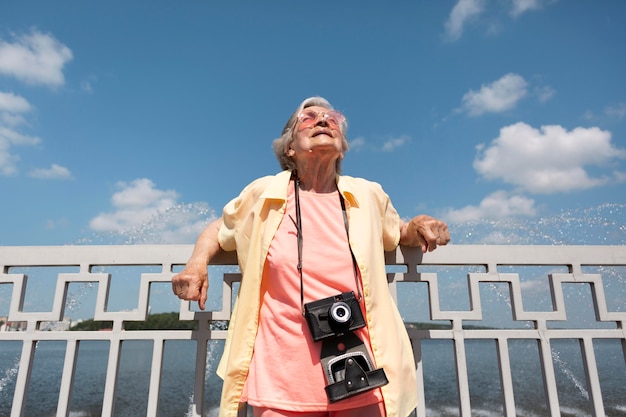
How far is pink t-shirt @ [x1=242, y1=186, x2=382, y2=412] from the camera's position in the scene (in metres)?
1.45

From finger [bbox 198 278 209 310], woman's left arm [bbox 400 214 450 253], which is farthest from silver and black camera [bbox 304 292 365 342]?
woman's left arm [bbox 400 214 450 253]

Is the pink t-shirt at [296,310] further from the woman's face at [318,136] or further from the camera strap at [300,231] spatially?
the woman's face at [318,136]

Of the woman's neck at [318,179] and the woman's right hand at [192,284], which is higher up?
the woman's neck at [318,179]

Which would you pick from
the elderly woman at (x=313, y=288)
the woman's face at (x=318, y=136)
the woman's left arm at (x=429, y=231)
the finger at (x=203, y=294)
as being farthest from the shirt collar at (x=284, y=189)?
the finger at (x=203, y=294)

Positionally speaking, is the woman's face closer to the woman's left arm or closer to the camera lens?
the woman's left arm

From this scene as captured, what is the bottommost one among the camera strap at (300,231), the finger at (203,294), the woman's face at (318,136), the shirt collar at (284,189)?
the finger at (203,294)

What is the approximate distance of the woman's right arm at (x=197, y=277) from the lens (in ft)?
5.60

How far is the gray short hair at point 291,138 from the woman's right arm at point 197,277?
2.02 ft

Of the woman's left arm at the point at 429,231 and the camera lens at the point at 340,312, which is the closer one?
the camera lens at the point at 340,312

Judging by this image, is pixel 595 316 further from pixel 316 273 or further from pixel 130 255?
pixel 130 255

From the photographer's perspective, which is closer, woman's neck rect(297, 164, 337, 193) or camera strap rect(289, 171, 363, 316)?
camera strap rect(289, 171, 363, 316)

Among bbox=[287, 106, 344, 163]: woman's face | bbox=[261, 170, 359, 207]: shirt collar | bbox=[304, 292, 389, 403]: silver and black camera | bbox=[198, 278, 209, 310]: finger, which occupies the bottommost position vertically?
bbox=[304, 292, 389, 403]: silver and black camera

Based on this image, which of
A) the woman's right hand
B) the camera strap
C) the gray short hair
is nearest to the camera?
the camera strap

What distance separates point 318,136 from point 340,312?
0.92m
